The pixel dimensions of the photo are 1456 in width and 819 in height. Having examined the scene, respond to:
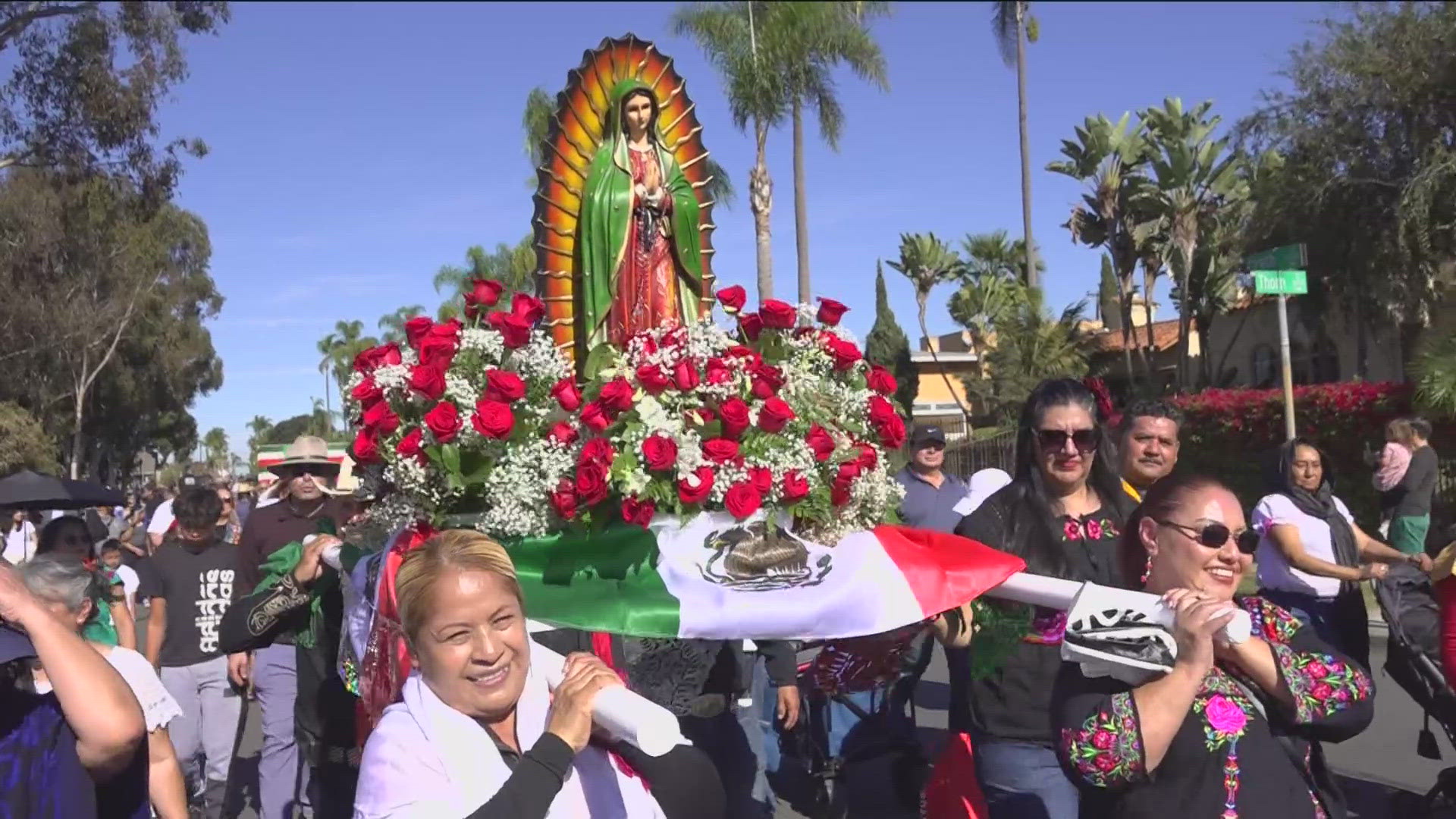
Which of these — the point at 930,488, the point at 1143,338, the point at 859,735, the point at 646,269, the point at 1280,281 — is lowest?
the point at 859,735

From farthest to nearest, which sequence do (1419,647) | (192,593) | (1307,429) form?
(1307,429) → (192,593) → (1419,647)

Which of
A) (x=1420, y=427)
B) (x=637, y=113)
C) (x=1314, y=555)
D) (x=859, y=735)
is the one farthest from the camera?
(x=1420, y=427)

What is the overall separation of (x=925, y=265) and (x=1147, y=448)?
1427 inches

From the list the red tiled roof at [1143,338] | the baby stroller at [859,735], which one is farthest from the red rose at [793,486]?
the red tiled roof at [1143,338]

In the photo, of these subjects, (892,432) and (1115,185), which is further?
(1115,185)

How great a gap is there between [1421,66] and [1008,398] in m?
11.5

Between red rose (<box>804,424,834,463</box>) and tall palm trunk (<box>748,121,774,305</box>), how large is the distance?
1735 cm

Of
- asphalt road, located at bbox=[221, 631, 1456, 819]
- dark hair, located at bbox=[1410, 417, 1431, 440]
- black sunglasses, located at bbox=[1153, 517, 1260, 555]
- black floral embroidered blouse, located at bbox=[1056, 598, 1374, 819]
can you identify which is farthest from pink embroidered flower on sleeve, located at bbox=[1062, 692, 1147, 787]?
dark hair, located at bbox=[1410, 417, 1431, 440]

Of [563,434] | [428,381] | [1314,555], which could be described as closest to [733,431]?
[563,434]

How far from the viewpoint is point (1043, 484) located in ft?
11.7

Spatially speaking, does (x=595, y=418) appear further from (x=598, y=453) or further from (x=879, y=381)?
(x=879, y=381)

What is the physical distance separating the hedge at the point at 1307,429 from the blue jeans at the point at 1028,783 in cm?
1300

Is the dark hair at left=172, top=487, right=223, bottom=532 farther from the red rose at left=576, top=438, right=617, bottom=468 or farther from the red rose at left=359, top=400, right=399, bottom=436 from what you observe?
the red rose at left=576, top=438, right=617, bottom=468

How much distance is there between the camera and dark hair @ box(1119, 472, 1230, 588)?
2.46 metres
